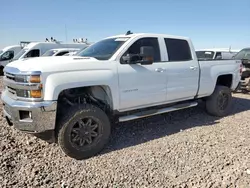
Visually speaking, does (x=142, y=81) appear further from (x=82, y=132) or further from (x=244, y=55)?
(x=244, y=55)

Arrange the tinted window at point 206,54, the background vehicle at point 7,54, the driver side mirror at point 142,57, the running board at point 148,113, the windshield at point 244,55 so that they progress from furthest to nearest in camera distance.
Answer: the background vehicle at point 7,54 → the tinted window at point 206,54 → the windshield at point 244,55 → the running board at point 148,113 → the driver side mirror at point 142,57

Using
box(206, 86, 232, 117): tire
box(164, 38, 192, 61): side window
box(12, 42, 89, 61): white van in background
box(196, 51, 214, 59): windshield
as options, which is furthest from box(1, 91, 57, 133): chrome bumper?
box(12, 42, 89, 61): white van in background

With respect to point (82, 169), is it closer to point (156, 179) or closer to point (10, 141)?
point (156, 179)

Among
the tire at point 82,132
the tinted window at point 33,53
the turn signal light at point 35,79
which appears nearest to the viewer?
the turn signal light at point 35,79

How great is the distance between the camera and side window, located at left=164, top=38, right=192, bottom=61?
4.96 meters

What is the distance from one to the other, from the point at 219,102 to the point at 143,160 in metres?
3.34

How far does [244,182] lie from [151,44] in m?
2.95

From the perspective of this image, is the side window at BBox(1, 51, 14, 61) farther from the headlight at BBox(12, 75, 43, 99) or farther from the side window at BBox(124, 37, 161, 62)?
the headlight at BBox(12, 75, 43, 99)

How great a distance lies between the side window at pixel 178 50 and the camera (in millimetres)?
4961

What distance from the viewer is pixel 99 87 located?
401cm

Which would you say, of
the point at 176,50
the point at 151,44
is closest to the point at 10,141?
the point at 151,44

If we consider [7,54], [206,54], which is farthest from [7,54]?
[206,54]

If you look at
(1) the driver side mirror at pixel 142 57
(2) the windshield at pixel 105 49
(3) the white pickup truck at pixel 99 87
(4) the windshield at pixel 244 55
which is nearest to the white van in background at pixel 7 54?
(2) the windshield at pixel 105 49

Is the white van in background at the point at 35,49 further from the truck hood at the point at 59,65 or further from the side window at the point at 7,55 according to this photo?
the truck hood at the point at 59,65
